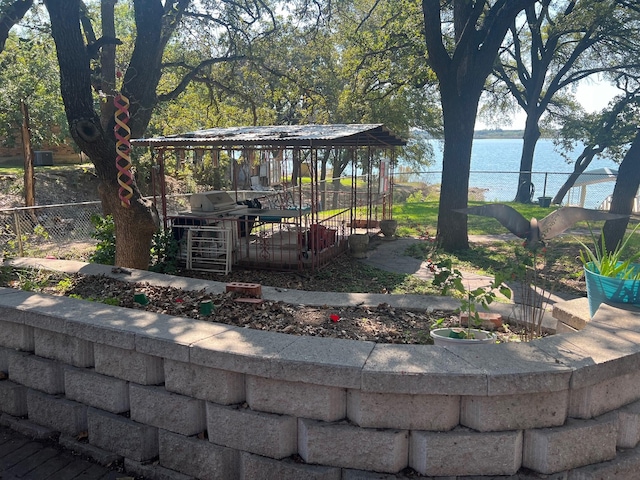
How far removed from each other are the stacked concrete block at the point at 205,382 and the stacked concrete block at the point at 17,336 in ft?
4.69

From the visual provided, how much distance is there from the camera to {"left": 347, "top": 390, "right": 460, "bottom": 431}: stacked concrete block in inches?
104

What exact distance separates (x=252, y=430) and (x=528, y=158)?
25778mm

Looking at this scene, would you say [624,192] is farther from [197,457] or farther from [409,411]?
[197,457]

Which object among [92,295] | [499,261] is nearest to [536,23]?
[499,261]

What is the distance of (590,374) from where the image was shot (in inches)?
104

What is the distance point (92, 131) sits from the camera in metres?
6.70

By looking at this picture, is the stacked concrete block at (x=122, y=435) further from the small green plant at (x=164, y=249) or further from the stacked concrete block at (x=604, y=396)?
the small green plant at (x=164, y=249)

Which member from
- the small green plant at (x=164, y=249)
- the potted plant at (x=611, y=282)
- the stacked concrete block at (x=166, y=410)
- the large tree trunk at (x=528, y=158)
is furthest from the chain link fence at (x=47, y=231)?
the large tree trunk at (x=528, y=158)

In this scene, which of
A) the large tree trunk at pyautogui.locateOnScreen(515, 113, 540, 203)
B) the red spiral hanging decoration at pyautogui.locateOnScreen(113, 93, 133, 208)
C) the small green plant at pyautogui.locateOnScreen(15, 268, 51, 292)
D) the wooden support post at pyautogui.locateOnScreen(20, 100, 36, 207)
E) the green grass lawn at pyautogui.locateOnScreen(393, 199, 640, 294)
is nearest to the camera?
the small green plant at pyautogui.locateOnScreen(15, 268, 51, 292)

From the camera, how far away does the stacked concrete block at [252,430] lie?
2764 millimetres

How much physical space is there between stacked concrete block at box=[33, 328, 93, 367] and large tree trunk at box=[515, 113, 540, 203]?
22.1 meters

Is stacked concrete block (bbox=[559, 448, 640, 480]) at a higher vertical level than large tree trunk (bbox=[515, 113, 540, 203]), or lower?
lower

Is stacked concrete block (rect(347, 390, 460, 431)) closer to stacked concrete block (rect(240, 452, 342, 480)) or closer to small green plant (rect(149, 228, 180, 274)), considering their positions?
stacked concrete block (rect(240, 452, 342, 480))

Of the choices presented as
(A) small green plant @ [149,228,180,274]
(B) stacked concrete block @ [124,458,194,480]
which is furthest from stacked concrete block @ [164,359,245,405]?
(A) small green plant @ [149,228,180,274]
